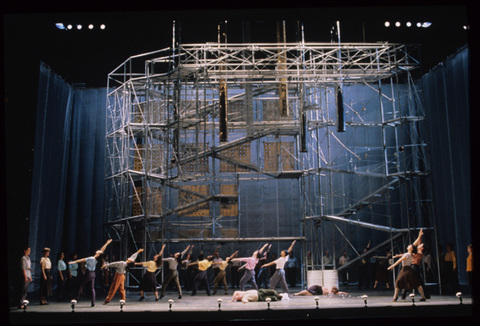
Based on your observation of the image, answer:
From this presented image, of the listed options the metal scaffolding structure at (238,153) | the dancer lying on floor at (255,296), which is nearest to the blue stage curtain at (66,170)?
the metal scaffolding structure at (238,153)

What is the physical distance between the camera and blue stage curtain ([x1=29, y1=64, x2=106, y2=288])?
1811 centimetres

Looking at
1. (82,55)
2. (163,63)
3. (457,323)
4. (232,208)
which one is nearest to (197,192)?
(232,208)

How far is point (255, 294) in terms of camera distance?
1342cm

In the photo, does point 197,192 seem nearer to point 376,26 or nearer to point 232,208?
point 232,208

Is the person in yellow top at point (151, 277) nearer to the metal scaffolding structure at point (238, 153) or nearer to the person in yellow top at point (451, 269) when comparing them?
the metal scaffolding structure at point (238, 153)

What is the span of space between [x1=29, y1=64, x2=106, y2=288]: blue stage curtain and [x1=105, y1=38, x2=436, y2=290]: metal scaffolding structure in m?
0.74

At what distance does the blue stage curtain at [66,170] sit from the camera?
59.4 ft

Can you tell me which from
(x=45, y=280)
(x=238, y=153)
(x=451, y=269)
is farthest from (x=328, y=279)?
(x=45, y=280)

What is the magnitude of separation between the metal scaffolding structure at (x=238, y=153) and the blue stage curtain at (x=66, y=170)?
74 cm

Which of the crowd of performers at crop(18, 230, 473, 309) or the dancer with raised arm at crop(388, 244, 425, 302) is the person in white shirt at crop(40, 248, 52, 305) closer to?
the crowd of performers at crop(18, 230, 473, 309)

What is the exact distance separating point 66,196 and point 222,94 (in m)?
9.73

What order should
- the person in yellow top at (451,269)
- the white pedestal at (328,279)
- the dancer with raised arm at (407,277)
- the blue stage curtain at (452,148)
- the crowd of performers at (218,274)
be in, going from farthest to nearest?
the blue stage curtain at (452,148) < the white pedestal at (328,279) < the person in yellow top at (451,269) < the crowd of performers at (218,274) < the dancer with raised arm at (407,277)

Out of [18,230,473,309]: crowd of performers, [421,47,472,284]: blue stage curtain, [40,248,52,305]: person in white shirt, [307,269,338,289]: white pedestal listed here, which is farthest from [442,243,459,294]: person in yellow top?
[40,248,52,305]: person in white shirt

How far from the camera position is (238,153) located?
68.4 feet
